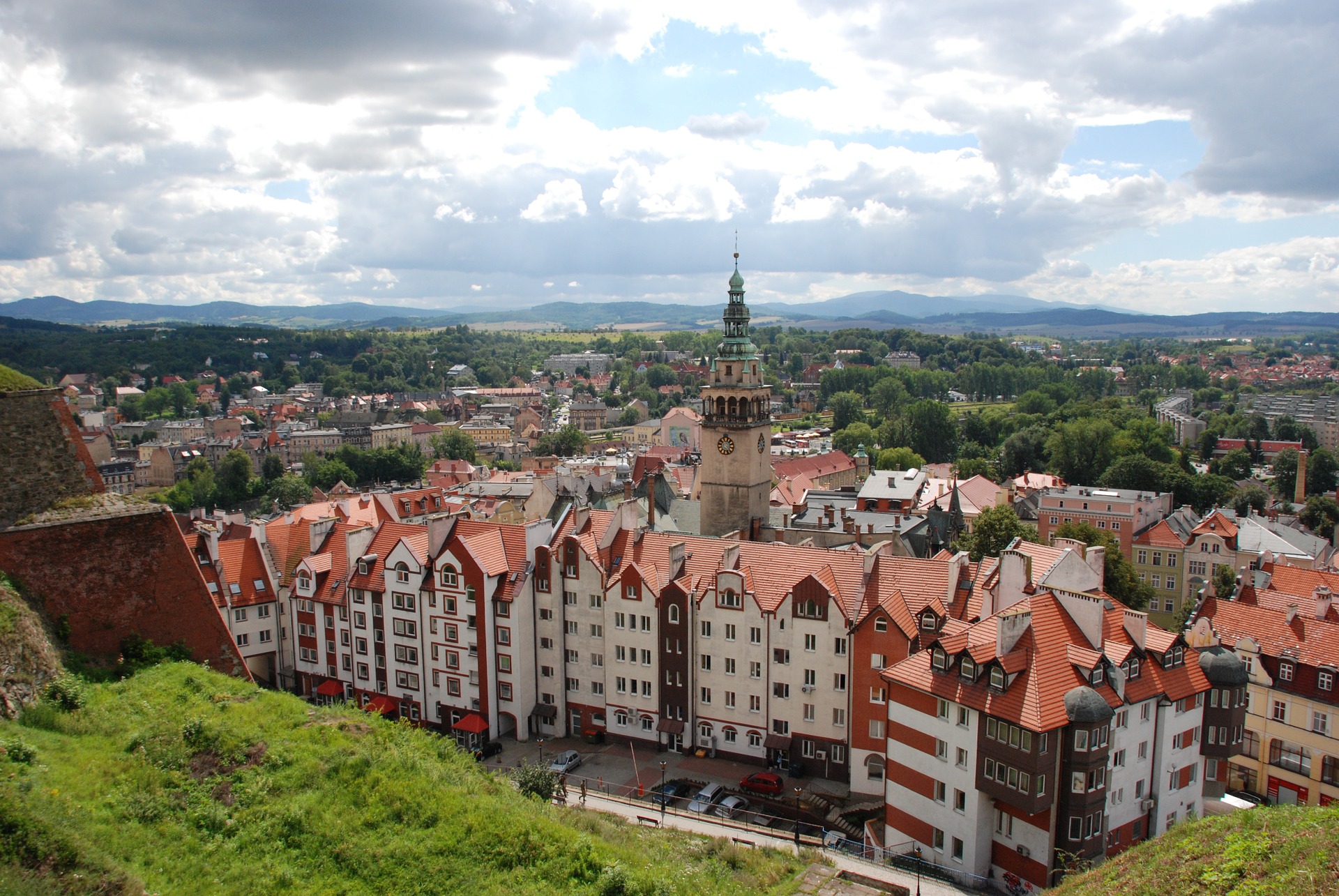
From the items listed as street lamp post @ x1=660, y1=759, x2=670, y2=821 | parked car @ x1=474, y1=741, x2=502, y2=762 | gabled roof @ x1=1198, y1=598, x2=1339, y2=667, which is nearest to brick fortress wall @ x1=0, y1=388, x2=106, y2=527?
parked car @ x1=474, y1=741, x2=502, y2=762

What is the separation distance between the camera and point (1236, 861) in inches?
941

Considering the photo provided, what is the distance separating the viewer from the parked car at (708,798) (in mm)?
42375

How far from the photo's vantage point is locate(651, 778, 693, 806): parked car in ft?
142

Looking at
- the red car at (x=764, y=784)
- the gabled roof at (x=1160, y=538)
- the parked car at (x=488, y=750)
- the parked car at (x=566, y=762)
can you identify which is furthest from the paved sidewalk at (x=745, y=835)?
the gabled roof at (x=1160, y=538)

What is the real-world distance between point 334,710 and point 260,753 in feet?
20.6

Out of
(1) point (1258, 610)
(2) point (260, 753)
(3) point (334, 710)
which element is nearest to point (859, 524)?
(1) point (1258, 610)

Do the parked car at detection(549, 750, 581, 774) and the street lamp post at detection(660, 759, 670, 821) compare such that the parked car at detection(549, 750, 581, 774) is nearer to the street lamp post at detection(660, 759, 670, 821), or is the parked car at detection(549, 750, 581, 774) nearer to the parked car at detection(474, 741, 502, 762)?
the parked car at detection(474, 741, 502, 762)

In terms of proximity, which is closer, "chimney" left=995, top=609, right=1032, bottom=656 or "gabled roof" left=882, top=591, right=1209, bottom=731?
"gabled roof" left=882, top=591, right=1209, bottom=731

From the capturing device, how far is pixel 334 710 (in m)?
36.1

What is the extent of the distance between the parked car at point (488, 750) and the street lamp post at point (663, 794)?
29.8 ft

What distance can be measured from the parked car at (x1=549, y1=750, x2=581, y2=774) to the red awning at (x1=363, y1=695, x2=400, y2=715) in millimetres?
10974

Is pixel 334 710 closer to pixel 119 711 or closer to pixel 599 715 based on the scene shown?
pixel 119 711

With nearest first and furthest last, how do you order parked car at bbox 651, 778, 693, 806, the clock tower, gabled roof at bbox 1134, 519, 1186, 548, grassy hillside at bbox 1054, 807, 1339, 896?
1. grassy hillside at bbox 1054, 807, 1339, 896
2. parked car at bbox 651, 778, 693, 806
3. the clock tower
4. gabled roof at bbox 1134, 519, 1186, 548

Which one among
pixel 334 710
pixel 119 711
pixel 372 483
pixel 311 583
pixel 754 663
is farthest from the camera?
pixel 372 483
